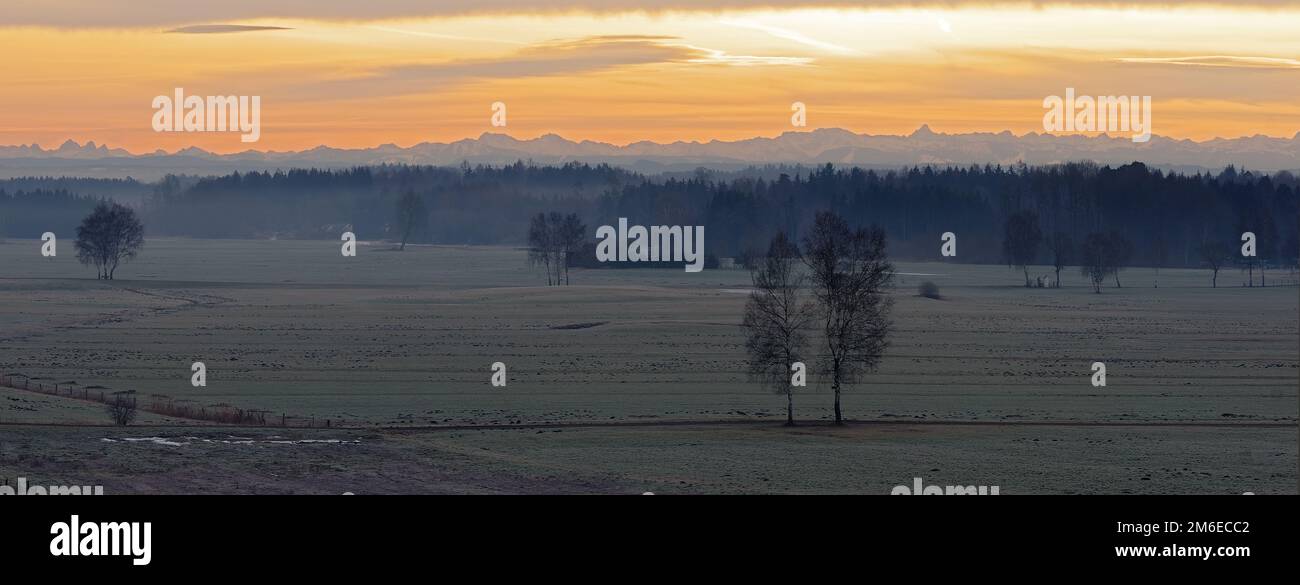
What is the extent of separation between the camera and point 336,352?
6988 cm

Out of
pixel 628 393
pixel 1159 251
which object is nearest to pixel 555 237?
pixel 1159 251

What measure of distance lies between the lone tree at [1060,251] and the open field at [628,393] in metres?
17.7

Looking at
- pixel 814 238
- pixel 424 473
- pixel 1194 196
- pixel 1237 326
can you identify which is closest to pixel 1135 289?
pixel 1237 326

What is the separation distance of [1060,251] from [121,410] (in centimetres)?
11517

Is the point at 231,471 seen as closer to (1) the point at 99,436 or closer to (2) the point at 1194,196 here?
(1) the point at 99,436

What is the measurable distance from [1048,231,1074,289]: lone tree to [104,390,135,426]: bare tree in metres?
99.5

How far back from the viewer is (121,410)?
42500 mm

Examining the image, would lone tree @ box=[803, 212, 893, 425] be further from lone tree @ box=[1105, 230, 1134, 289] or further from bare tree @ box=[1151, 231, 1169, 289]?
bare tree @ box=[1151, 231, 1169, 289]

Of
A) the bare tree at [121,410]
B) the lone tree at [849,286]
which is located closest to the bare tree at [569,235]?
the lone tree at [849,286]

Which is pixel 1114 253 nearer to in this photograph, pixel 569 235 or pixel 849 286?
pixel 569 235

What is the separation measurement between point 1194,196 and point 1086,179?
17.8 m

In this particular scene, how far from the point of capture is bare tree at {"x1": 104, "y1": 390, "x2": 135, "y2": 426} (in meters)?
41.4

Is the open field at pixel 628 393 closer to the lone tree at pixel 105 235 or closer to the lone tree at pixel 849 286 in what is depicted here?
the lone tree at pixel 849 286

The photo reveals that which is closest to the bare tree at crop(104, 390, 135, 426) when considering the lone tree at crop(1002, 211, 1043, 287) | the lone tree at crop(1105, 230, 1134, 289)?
the lone tree at crop(1105, 230, 1134, 289)
